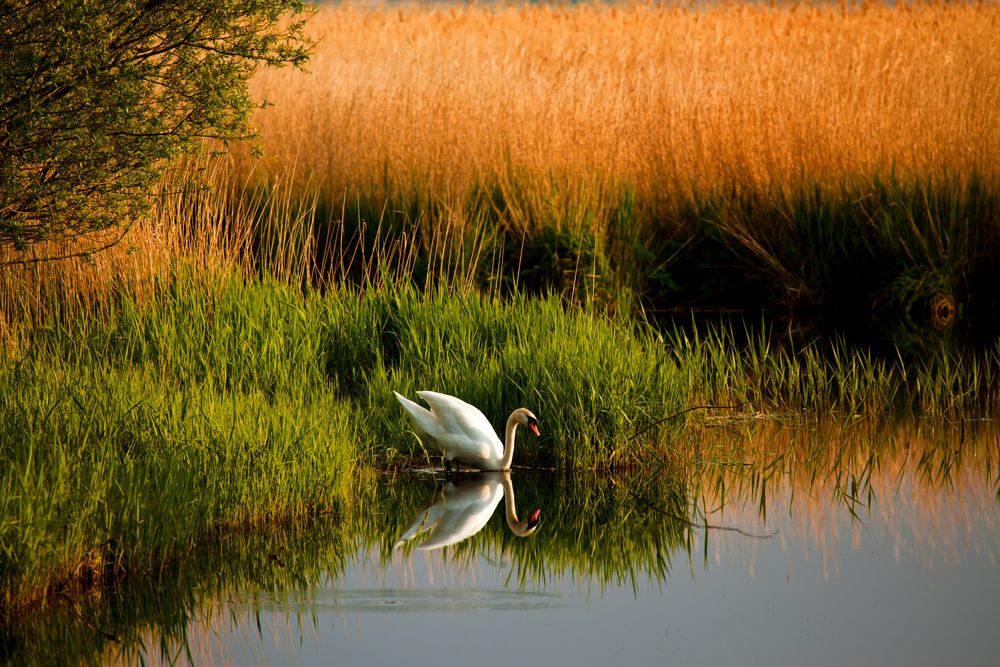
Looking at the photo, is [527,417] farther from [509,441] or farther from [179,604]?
[179,604]

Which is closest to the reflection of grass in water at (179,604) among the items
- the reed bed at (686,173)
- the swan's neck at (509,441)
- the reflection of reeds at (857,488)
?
the swan's neck at (509,441)

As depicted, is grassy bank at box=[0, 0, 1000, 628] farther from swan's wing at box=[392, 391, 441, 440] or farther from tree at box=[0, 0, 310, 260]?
tree at box=[0, 0, 310, 260]

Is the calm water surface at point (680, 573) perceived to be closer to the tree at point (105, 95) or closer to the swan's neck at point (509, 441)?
the swan's neck at point (509, 441)

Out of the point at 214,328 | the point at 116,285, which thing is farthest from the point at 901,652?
the point at 116,285

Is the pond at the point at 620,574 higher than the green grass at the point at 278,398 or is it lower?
lower

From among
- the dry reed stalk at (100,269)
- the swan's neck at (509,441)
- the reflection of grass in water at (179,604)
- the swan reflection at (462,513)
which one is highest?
the dry reed stalk at (100,269)

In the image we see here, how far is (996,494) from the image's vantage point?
620cm

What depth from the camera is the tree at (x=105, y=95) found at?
6.39 metres

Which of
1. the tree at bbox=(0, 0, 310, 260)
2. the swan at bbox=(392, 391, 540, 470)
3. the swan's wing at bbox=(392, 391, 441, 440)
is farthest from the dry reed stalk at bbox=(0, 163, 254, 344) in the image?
the swan at bbox=(392, 391, 540, 470)

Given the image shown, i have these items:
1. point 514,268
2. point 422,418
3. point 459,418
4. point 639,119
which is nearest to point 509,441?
point 459,418

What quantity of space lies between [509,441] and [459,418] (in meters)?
0.28

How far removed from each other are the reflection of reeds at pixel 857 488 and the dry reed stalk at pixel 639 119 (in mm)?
4517

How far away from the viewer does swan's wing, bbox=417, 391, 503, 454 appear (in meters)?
6.30

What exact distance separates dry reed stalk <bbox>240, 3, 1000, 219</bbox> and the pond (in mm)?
5286
